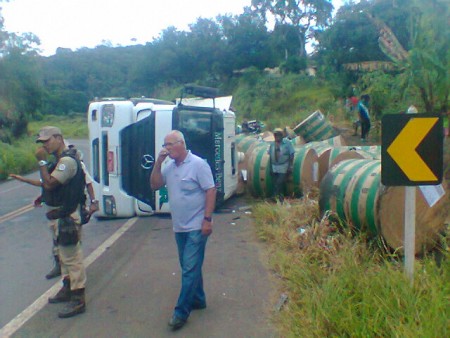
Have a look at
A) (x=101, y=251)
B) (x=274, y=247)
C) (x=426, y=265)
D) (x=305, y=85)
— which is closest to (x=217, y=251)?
(x=274, y=247)

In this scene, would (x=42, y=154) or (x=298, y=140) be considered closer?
(x=42, y=154)

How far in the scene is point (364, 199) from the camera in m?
7.98

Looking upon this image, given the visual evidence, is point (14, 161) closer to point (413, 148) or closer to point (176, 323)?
point (176, 323)

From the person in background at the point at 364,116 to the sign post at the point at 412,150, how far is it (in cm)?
1359

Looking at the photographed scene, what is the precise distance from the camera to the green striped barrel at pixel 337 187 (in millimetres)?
8633

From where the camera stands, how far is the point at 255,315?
19.4 ft

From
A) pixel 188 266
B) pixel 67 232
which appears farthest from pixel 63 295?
pixel 188 266

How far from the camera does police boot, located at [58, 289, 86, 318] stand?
602 cm

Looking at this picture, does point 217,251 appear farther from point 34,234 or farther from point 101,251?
point 34,234

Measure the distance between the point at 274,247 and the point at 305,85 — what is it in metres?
33.3

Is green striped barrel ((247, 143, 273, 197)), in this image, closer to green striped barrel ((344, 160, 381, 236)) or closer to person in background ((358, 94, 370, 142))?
green striped barrel ((344, 160, 381, 236))

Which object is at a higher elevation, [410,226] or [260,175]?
[410,226]

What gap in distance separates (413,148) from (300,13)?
180 feet

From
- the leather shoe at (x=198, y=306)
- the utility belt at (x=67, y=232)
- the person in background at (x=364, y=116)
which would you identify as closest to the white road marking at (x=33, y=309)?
the utility belt at (x=67, y=232)
